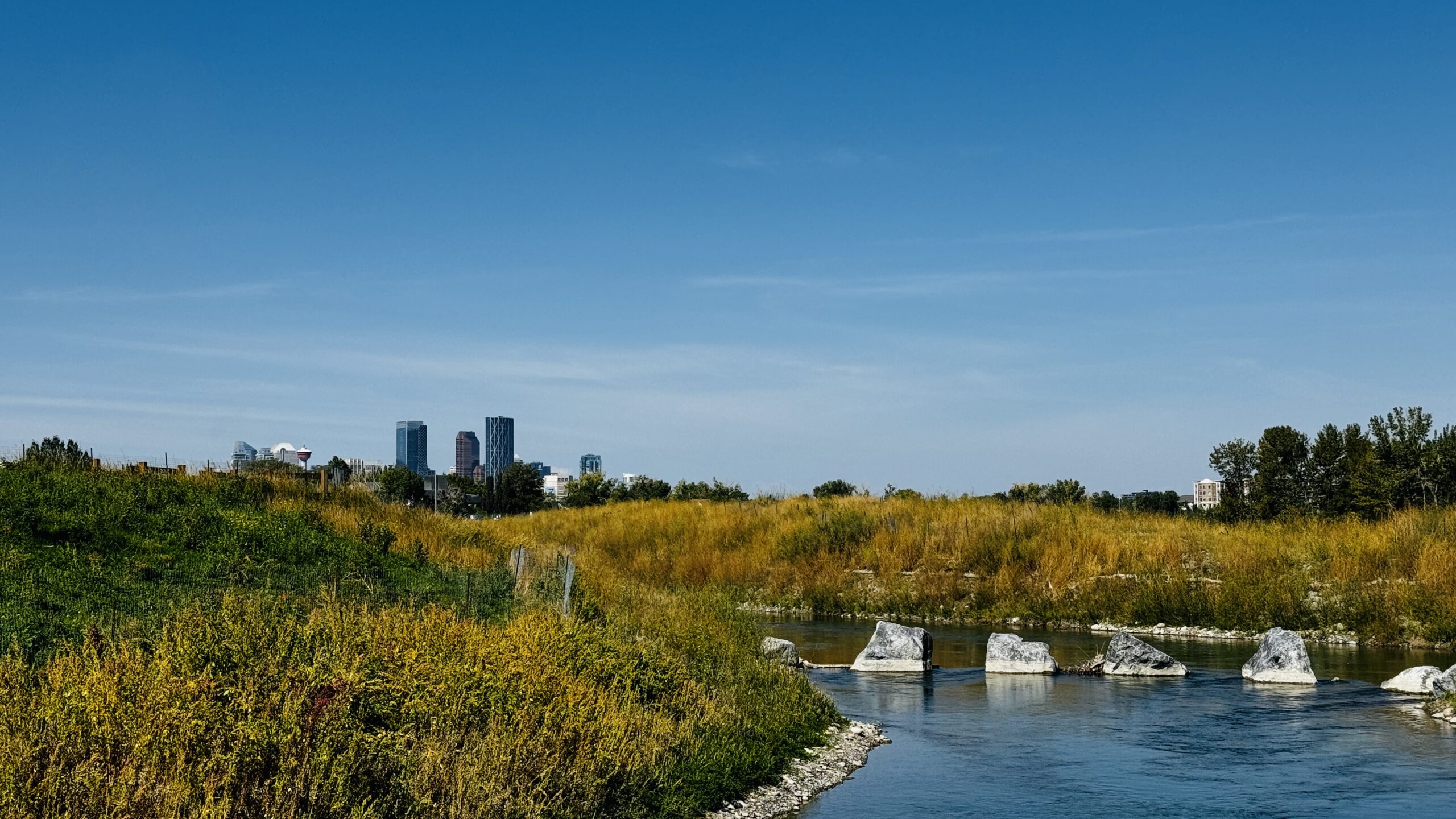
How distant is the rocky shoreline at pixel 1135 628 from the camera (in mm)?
27773

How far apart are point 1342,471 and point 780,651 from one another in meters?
44.2

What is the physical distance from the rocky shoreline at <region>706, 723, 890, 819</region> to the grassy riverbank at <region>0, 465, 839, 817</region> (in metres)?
0.21

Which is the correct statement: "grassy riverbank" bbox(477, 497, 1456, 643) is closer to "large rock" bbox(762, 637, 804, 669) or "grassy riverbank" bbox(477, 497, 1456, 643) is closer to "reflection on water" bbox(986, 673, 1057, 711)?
"large rock" bbox(762, 637, 804, 669)

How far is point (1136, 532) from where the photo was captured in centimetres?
3553

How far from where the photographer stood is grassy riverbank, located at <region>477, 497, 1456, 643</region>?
96.1 ft

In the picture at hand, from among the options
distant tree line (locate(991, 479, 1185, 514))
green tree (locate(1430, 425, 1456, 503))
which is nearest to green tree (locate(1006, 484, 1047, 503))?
distant tree line (locate(991, 479, 1185, 514))

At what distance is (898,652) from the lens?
2359cm

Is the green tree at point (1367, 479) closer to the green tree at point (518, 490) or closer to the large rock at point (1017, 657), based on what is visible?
the large rock at point (1017, 657)

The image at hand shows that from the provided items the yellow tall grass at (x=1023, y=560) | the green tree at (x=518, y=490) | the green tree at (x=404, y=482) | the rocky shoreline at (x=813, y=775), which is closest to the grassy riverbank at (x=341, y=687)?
the rocky shoreline at (x=813, y=775)

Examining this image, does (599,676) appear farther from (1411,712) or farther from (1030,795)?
(1411,712)

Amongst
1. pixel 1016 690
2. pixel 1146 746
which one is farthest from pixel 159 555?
pixel 1146 746

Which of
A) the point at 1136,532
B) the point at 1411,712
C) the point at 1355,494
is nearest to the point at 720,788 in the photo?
the point at 1411,712

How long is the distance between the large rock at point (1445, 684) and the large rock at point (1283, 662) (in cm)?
216

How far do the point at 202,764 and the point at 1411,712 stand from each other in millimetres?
17461
